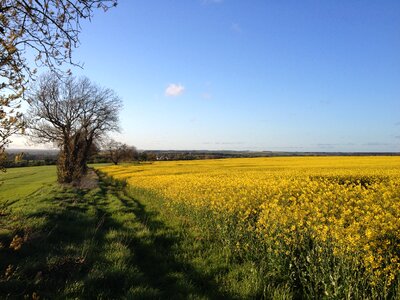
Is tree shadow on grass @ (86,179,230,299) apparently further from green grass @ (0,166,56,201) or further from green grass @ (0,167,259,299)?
green grass @ (0,166,56,201)

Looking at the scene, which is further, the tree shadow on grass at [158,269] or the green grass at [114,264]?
the tree shadow on grass at [158,269]

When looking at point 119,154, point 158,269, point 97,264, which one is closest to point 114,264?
point 97,264

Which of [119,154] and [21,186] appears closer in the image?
[21,186]

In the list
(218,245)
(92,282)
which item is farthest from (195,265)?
(92,282)

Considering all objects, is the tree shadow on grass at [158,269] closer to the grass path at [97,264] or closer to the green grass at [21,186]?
the grass path at [97,264]

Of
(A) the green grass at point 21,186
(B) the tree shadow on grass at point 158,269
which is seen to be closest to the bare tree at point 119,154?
(A) the green grass at point 21,186

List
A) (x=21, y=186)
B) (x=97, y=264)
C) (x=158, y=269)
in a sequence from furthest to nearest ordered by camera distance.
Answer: (x=21, y=186)
(x=158, y=269)
(x=97, y=264)

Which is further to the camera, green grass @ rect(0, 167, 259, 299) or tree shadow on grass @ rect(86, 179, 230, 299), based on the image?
tree shadow on grass @ rect(86, 179, 230, 299)

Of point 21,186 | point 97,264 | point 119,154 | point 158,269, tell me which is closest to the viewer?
point 97,264

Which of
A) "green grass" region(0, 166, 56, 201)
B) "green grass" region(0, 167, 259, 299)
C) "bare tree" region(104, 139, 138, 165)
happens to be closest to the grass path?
"green grass" region(0, 167, 259, 299)

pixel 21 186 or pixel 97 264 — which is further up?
pixel 97 264

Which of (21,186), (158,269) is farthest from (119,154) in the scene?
(158,269)

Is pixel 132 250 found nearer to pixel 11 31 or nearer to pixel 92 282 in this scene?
pixel 92 282

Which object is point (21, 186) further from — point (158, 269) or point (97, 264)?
point (158, 269)
